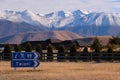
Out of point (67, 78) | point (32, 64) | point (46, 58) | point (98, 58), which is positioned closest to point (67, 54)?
point (46, 58)

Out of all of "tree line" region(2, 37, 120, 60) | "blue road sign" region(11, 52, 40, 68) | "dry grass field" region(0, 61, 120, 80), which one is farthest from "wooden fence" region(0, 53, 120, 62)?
"blue road sign" region(11, 52, 40, 68)

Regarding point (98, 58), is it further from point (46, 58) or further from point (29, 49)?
point (29, 49)

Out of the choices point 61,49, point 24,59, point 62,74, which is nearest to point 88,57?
point 61,49

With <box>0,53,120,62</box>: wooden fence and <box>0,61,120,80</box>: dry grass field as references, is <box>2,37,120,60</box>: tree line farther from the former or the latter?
<box>0,61,120,80</box>: dry grass field

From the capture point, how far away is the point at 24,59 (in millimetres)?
38688

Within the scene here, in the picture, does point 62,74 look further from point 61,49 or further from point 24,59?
point 61,49

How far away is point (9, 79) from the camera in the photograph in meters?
28.4

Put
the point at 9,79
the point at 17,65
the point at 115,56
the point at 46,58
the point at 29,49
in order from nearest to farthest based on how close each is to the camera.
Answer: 1. the point at 9,79
2. the point at 17,65
3. the point at 115,56
4. the point at 46,58
5. the point at 29,49

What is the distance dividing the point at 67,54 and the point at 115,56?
9514mm

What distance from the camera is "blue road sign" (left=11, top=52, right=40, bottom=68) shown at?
38531 millimetres

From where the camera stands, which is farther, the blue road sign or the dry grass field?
the blue road sign

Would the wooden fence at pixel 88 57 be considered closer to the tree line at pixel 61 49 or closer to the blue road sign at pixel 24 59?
the tree line at pixel 61 49

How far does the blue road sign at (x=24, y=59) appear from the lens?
38531 millimetres

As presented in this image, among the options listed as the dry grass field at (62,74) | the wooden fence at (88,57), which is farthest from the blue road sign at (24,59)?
the wooden fence at (88,57)
